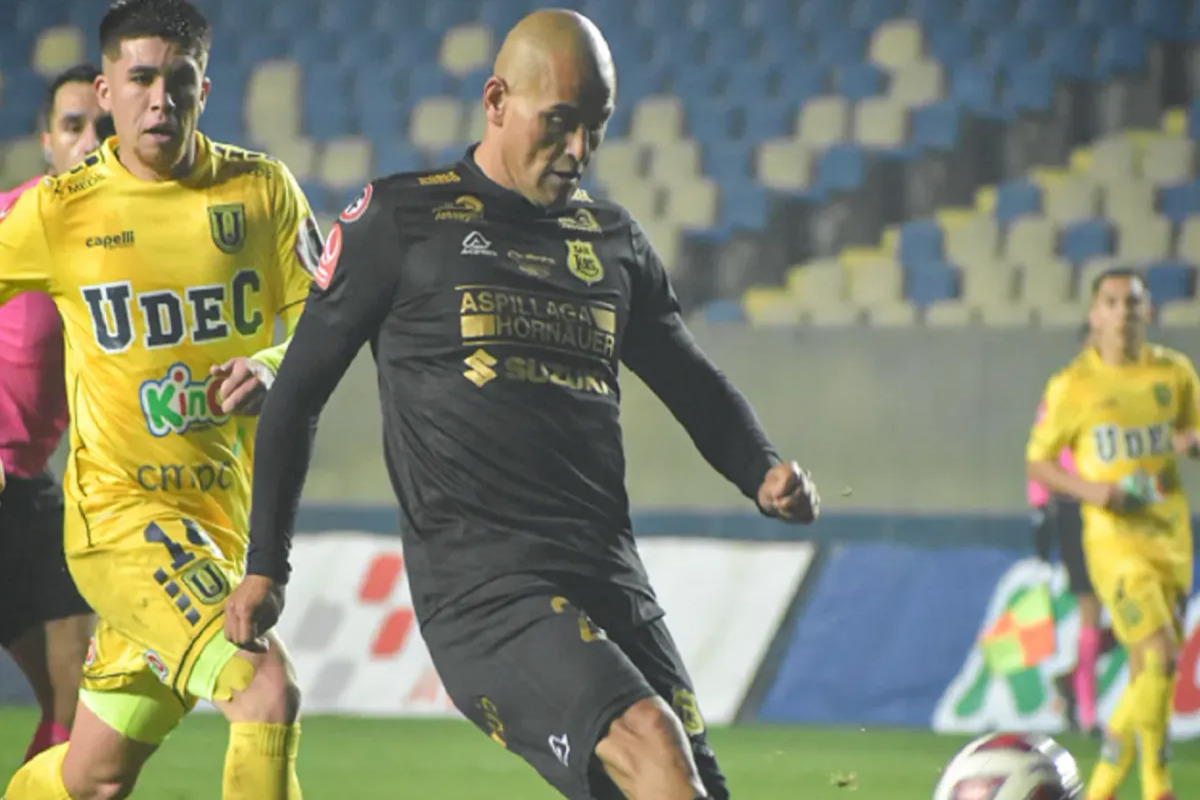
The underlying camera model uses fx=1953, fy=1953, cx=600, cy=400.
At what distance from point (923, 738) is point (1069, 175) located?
163 inches

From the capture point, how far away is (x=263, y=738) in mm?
4098

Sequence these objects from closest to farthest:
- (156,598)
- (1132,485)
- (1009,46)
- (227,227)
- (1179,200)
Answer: (156,598) → (227,227) → (1132,485) → (1179,200) → (1009,46)

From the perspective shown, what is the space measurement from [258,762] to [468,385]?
102cm

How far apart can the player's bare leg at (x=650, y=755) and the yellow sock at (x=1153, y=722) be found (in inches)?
179

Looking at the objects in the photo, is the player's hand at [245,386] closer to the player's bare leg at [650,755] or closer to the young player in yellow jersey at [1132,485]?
the player's bare leg at [650,755]

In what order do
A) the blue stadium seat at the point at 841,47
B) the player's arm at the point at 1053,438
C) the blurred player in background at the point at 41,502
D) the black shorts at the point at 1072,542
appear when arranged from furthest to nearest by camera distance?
1. the blue stadium seat at the point at 841,47
2. the black shorts at the point at 1072,542
3. the player's arm at the point at 1053,438
4. the blurred player in background at the point at 41,502

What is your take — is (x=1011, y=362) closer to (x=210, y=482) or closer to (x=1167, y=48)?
(x=1167, y=48)

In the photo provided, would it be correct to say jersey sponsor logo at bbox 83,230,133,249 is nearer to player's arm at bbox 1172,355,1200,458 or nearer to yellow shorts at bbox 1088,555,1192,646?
yellow shorts at bbox 1088,555,1192,646

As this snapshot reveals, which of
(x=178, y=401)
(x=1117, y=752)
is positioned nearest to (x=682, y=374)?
(x=178, y=401)

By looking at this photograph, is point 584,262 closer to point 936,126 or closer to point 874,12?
point 936,126

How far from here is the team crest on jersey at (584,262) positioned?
149 inches

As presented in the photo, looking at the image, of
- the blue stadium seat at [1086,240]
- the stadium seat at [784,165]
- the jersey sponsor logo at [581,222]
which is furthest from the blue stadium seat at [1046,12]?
the jersey sponsor logo at [581,222]

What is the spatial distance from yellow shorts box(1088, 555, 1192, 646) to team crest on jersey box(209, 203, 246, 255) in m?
4.48

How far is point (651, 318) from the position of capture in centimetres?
402
